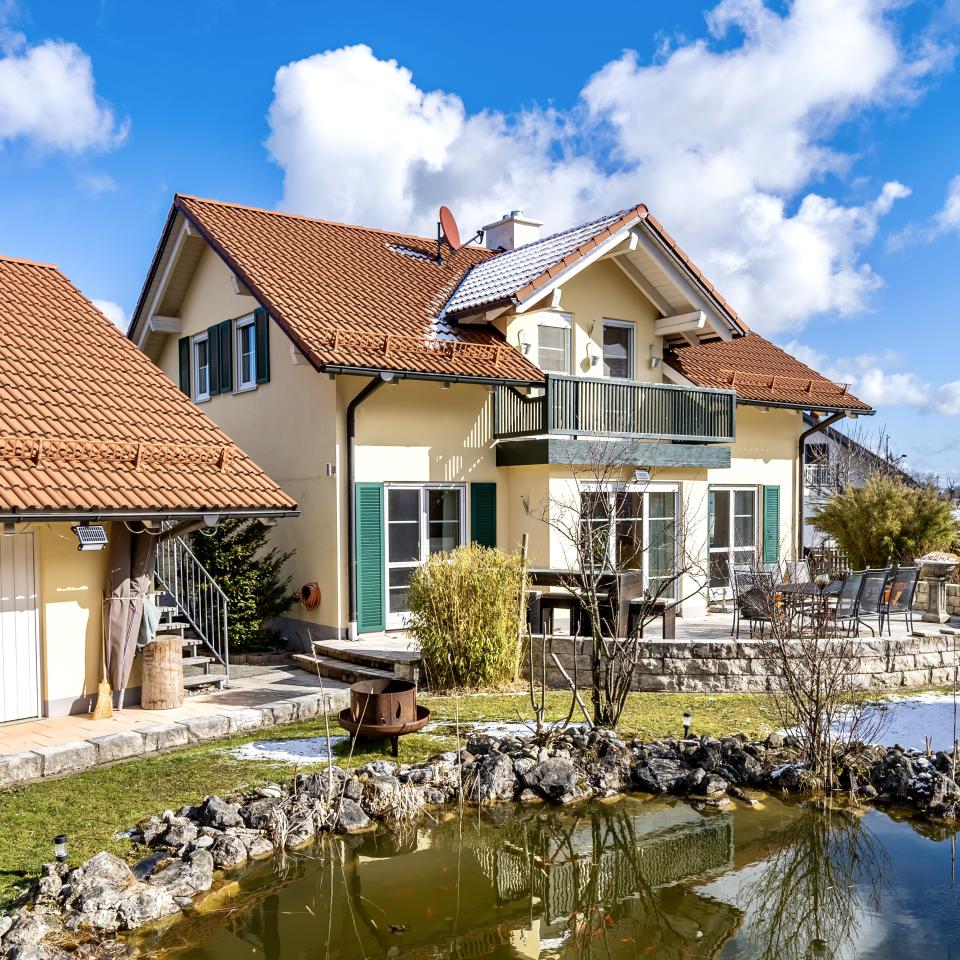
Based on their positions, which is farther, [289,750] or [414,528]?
[414,528]

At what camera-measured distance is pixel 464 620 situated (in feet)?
40.3

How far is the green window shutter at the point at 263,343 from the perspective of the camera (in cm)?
1638

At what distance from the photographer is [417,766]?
349 inches

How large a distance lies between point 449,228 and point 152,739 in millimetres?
13172

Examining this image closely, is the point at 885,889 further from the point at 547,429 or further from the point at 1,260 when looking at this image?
the point at 1,260

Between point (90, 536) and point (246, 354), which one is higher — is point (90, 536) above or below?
below

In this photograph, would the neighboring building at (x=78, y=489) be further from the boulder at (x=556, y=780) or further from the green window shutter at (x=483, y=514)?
the boulder at (x=556, y=780)

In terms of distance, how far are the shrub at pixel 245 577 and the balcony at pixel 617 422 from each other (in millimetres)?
4191

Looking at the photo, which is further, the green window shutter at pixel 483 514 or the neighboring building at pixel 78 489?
the green window shutter at pixel 483 514

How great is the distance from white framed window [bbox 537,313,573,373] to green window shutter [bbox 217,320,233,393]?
5642mm

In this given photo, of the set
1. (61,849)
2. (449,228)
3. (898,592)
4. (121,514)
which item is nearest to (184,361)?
(449,228)

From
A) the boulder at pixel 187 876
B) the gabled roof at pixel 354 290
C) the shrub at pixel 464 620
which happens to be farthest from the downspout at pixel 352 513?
the boulder at pixel 187 876

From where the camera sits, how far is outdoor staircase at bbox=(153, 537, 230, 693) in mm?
12438

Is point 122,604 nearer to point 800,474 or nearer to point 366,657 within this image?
point 366,657
